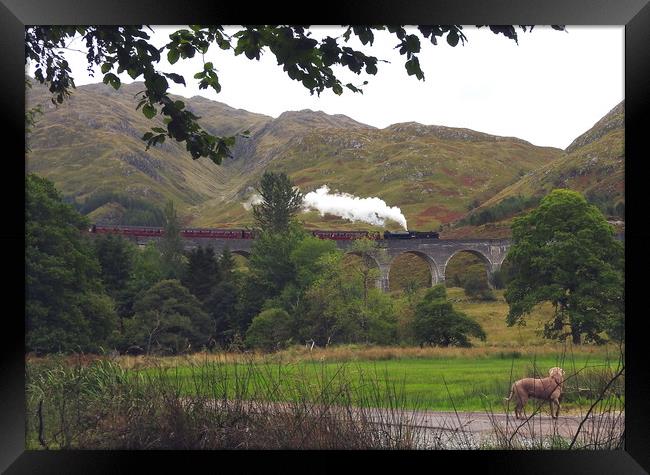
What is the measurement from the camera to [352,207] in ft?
22.6

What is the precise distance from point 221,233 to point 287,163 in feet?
3.10

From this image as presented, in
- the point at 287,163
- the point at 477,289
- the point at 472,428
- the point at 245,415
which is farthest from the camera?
the point at 477,289

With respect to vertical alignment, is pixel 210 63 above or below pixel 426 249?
above

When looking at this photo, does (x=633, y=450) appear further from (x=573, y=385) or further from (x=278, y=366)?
(x=278, y=366)

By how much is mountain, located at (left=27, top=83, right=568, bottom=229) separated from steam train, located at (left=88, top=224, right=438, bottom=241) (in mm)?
89

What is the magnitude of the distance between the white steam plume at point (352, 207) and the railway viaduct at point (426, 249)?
260 mm

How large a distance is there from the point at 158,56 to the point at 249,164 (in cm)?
276

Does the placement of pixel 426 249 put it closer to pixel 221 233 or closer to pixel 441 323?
pixel 441 323

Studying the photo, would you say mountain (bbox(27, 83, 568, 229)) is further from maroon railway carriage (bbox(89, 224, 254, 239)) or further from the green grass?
the green grass

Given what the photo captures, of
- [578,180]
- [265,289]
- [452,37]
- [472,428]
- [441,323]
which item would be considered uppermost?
[452,37]

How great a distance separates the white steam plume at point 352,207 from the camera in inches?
268

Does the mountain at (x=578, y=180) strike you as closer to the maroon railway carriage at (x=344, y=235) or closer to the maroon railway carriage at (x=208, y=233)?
the maroon railway carriage at (x=344, y=235)

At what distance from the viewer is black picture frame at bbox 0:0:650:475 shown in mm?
3336
